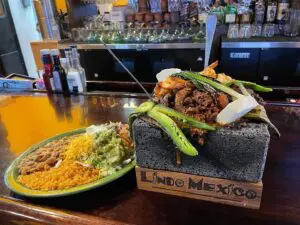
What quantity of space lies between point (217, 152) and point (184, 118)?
0.13 metres

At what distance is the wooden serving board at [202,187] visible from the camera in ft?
2.36

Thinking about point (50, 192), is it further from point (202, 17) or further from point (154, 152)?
point (202, 17)

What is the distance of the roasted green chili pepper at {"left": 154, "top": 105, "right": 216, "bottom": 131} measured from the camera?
0.67m

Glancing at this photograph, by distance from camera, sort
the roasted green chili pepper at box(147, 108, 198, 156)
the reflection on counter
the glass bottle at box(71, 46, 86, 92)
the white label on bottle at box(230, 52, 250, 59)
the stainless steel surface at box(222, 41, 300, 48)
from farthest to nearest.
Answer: the white label on bottle at box(230, 52, 250, 59)
the stainless steel surface at box(222, 41, 300, 48)
the glass bottle at box(71, 46, 86, 92)
the reflection on counter
the roasted green chili pepper at box(147, 108, 198, 156)

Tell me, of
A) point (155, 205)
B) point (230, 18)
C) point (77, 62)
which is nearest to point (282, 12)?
point (230, 18)

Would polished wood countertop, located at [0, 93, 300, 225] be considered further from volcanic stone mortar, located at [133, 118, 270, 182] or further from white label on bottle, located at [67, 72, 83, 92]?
white label on bottle, located at [67, 72, 83, 92]

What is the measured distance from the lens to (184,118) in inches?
27.1

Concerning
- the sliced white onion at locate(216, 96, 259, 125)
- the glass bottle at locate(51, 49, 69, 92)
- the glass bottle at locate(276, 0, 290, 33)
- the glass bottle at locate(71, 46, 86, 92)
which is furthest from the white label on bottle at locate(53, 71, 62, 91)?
the glass bottle at locate(276, 0, 290, 33)

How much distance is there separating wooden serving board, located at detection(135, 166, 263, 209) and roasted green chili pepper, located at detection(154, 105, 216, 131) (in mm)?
166

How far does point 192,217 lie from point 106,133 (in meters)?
0.44

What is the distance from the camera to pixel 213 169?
0.73m

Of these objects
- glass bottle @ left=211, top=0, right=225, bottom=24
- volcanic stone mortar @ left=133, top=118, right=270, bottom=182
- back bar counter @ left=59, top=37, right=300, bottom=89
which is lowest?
back bar counter @ left=59, top=37, right=300, bottom=89

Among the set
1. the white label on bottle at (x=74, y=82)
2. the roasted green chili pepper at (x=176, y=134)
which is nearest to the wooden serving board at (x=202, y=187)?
the roasted green chili pepper at (x=176, y=134)

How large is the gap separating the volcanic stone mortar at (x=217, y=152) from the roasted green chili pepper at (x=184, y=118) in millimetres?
32
